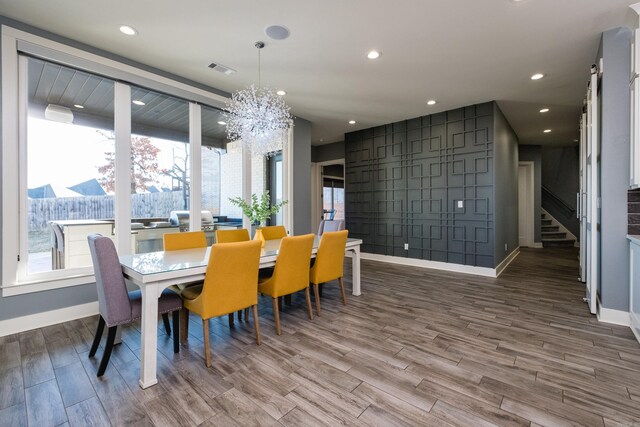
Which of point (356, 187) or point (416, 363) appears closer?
point (416, 363)

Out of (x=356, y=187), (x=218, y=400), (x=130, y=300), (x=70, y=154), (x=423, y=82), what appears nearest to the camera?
(x=218, y=400)

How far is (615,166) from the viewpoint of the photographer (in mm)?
2730

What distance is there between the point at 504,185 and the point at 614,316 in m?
3.04

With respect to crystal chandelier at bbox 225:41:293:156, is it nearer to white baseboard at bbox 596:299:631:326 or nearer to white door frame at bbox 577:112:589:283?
white baseboard at bbox 596:299:631:326

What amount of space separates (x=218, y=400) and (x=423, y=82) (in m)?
4.22

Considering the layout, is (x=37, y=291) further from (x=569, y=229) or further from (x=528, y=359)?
(x=569, y=229)

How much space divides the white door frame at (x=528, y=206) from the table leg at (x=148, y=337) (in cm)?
883

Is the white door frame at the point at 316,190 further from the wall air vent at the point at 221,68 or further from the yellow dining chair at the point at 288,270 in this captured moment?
the yellow dining chair at the point at 288,270

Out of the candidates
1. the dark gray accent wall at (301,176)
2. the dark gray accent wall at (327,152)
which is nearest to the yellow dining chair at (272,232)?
the dark gray accent wall at (301,176)

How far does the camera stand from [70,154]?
310cm

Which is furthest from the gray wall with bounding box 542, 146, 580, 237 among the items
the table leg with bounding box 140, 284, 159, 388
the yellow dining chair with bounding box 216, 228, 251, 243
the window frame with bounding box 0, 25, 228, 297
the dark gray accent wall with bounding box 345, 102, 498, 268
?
the window frame with bounding box 0, 25, 228, 297

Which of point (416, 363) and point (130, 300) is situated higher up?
point (130, 300)

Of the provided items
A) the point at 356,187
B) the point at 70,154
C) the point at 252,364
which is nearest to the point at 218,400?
the point at 252,364

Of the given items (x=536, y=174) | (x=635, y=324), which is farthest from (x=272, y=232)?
(x=536, y=174)
